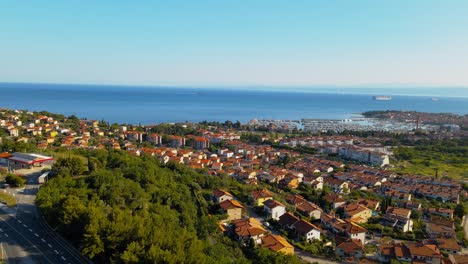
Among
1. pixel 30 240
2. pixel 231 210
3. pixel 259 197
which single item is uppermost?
pixel 30 240

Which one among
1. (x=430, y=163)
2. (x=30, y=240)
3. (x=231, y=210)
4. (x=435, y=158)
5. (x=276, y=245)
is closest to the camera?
(x=30, y=240)

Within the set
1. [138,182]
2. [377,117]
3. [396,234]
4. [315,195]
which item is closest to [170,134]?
[315,195]

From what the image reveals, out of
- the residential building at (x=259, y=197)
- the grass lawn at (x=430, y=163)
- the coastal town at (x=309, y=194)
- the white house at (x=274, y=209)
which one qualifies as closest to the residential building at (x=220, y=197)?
the coastal town at (x=309, y=194)

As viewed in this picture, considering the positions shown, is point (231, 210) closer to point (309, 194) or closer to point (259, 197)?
point (259, 197)

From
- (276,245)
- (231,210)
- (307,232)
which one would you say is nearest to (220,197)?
(231,210)

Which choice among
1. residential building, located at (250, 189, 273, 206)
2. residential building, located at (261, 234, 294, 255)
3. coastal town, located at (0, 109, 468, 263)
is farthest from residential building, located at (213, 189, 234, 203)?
residential building, located at (261, 234, 294, 255)

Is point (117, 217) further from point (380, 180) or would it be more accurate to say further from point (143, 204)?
point (380, 180)
